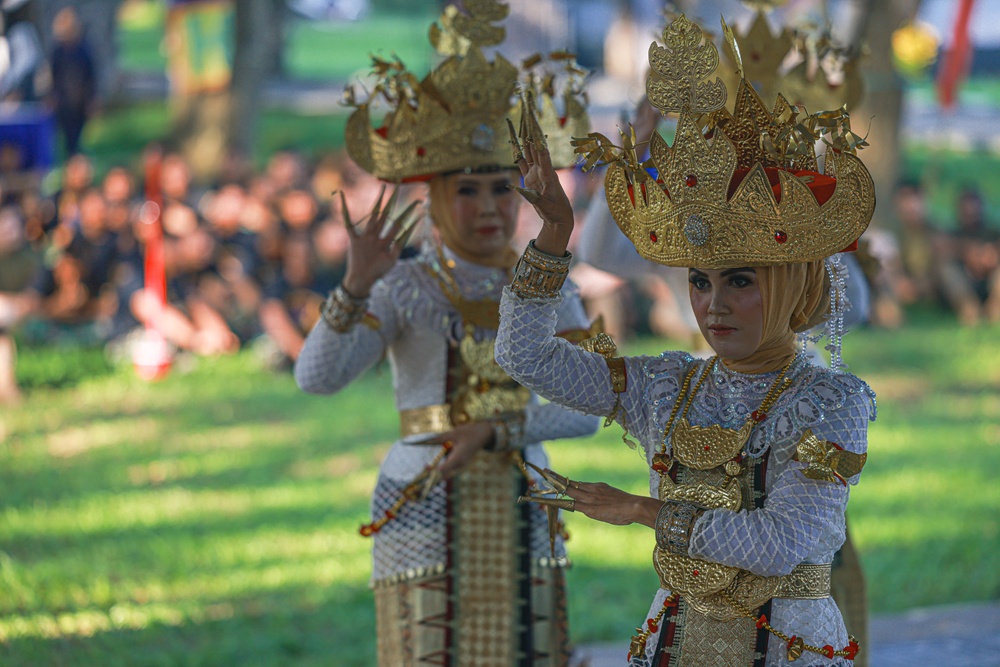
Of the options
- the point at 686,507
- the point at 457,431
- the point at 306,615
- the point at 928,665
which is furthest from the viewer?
the point at 306,615

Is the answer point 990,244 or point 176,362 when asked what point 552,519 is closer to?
point 176,362

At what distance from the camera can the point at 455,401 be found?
11.0 ft

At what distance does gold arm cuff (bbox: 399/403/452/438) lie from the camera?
11.0ft

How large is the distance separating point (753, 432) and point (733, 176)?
1.57ft

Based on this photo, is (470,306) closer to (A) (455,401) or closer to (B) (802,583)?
(A) (455,401)

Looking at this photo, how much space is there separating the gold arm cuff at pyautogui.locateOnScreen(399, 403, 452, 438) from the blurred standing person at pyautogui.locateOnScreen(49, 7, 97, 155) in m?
11.0

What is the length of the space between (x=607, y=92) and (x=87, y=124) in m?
8.96

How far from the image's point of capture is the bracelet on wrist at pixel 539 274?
236 centimetres

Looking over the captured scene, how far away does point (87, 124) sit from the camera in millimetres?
14320

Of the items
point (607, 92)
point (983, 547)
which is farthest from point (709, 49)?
point (607, 92)

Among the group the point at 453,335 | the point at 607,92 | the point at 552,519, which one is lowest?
the point at 552,519

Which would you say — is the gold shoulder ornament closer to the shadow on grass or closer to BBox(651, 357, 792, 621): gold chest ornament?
BBox(651, 357, 792, 621): gold chest ornament

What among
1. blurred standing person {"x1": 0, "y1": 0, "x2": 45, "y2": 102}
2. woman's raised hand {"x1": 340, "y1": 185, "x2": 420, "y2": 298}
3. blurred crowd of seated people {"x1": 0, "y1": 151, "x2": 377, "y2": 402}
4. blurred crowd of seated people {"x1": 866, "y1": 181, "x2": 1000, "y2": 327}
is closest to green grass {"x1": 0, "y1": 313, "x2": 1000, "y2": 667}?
blurred crowd of seated people {"x1": 0, "y1": 151, "x2": 377, "y2": 402}

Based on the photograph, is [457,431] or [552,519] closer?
[552,519]
